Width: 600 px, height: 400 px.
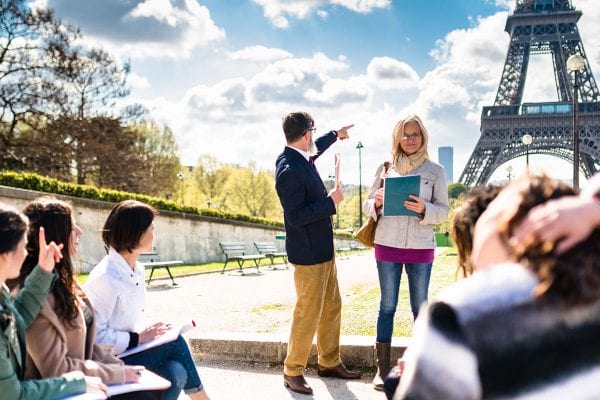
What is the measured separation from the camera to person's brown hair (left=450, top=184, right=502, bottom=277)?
4.99ft

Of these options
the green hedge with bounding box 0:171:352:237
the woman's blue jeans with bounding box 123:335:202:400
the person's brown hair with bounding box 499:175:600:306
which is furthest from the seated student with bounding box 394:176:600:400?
the green hedge with bounding box 0:171:352:237

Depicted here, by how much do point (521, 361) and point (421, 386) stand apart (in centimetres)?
20

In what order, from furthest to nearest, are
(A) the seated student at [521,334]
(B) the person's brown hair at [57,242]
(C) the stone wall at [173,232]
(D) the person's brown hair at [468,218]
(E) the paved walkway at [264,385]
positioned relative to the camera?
1. (C) the stone wall at [173,232]
2. (E) the paved walkway at [264,385]
3. (B) the person's brown hair at [57,242]
4. (D) the person's brown hair at [468,218]
5. (A) the seated student at [521,334]

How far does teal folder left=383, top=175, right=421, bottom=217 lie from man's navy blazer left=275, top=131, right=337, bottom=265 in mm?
414

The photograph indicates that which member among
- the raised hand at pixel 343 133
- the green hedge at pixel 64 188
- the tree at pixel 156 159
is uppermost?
the tree at pixel 156 159

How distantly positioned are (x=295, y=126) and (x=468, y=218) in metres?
2.83

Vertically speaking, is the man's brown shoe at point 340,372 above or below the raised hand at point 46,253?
below

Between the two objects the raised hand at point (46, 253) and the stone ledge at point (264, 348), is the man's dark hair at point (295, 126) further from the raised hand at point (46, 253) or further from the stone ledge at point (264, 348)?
the raised hand at point (46, 253)

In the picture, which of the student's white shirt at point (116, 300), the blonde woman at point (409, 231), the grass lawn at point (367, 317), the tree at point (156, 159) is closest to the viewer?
the student's white shirt at point (116, 300)

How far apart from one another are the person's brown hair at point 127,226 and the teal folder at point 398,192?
1.81m

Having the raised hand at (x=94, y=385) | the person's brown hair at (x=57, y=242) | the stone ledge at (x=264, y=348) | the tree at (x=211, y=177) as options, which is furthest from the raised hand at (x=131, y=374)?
the tree at (x=211, y=177)

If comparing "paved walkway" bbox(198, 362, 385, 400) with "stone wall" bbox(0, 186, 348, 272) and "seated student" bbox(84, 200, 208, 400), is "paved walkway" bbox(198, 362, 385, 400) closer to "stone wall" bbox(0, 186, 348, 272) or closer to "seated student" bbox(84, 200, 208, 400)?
"seated student" bbox(84, 200, 208, 400)

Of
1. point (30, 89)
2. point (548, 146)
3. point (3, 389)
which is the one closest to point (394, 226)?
point (3, 389)

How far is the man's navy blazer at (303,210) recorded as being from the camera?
13.6 feet
